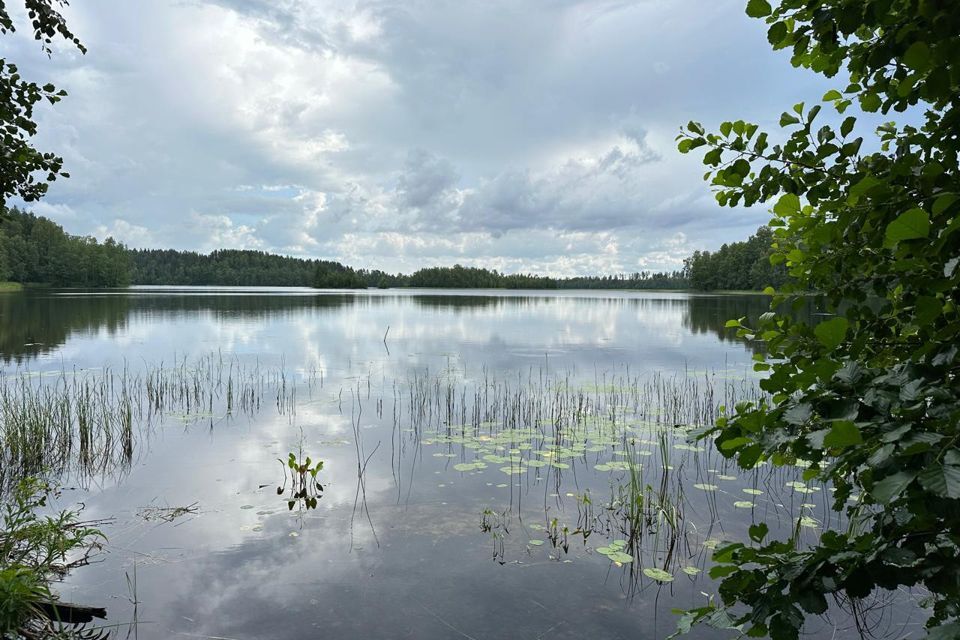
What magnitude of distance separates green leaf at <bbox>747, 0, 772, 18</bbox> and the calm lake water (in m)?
2.34

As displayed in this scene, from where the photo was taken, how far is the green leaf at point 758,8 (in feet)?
6.35

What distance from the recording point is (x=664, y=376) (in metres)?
18.2

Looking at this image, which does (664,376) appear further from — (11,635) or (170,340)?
(170,340)

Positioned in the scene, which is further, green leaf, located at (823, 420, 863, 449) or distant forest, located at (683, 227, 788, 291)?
distant forest, located at (683, 227, 788, 291)

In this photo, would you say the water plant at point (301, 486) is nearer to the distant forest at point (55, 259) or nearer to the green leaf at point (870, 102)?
the green leaf at point (870, 102)

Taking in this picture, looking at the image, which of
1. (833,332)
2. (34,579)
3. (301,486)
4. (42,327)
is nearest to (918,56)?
(833,332)

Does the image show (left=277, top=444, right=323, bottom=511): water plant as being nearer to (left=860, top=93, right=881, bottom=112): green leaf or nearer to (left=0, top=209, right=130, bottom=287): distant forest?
(left=860, top=93, right=881, bottom=112): green leaf

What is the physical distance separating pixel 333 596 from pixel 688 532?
426 cm

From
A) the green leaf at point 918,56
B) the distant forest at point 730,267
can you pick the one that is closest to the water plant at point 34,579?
the green leaf at point 918,56

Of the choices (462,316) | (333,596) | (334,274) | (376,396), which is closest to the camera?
A: (333,596)

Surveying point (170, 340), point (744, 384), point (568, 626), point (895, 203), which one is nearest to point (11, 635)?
point (568, 626)

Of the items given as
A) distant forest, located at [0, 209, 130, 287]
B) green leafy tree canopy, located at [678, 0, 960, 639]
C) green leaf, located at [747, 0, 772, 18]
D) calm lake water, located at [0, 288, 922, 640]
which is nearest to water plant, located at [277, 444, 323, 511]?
calm lake water, located at [0, 288, 922, 640]

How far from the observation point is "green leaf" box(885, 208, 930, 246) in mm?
1389

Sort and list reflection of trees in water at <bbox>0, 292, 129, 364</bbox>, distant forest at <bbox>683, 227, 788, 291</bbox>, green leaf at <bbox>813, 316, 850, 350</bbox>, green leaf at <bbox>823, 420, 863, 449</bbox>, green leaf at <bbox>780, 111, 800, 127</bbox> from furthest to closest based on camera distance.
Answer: distant forest at <bbox>683, 227, 788, 291</bbox>, reflection of trees in water at <bbox>0, 292, 129, 364</bbox>, green leaf at <bbox>780, 111, 800, 127</bbox>, green leaf at <bbox>813, 316, 850, 350</bbox>, green leaf at <bbox>823, 420, 863, 449</bbox>
